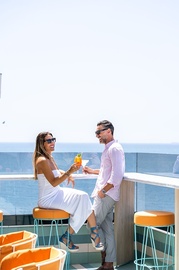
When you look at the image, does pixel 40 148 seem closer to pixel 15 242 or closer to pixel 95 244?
pixel 95 244

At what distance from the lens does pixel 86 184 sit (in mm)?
6871

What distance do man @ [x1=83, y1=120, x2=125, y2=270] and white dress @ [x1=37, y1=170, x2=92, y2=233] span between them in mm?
196

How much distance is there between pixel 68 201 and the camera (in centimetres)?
634

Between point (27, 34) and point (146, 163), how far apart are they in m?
10.6

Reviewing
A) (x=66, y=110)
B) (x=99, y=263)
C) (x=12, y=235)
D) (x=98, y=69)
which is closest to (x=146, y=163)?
(x=99, y=263)

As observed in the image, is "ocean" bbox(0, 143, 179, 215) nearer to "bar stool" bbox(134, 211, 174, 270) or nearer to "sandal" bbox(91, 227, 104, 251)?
"bar stool" bbox(134, 211, 174, 270)

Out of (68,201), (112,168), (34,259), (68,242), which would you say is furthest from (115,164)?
(34,259)

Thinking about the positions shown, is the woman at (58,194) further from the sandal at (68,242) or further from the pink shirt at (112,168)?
the pink shirt at (112,168)

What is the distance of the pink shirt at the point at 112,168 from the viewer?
21.1 ft

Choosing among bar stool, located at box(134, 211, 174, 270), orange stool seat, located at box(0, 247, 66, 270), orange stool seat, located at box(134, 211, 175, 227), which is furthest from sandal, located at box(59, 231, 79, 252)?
orange stool seat, located at box(0, 247, 66, 270)

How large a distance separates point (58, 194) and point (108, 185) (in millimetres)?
513

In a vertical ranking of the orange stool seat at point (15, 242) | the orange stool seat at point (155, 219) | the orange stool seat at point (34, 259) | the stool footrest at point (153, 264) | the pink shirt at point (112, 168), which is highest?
the pink shirt at point (112, 168)

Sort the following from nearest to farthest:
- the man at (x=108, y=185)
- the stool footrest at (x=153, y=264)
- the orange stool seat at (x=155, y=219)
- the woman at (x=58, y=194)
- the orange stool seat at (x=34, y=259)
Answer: the orange stool seat at (x=34, y=259), the orange stool seat at (x=155, y=219), the stool footrest at (x=153, y=264), the woman at (x=58, y=194), the man at (x=108, y=185)

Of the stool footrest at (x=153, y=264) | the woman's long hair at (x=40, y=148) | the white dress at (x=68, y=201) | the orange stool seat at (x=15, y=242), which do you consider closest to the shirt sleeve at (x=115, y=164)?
the white dress at (x=68, y=201)
